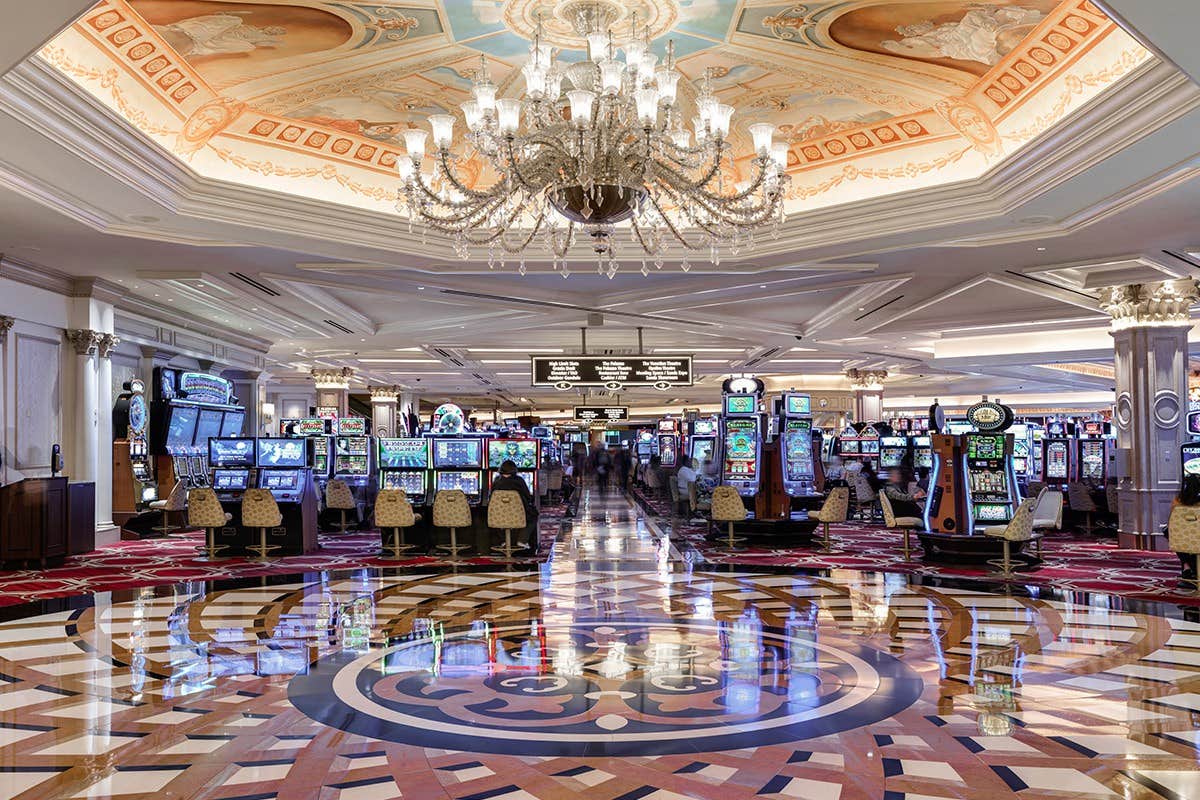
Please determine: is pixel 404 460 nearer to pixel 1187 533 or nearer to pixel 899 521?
pixel 899 521

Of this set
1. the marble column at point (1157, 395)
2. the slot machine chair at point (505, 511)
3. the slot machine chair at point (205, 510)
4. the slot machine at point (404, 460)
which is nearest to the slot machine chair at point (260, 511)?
the slot machine chair at point (205, 510)

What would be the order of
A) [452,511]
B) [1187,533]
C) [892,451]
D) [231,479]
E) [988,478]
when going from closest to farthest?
[1187,533], [988,478], [452,511], [231,479], [892,451]

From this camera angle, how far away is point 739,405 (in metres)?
11.8

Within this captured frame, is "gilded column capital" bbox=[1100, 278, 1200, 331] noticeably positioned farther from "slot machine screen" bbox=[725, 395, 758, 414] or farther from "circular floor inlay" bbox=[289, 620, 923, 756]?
"circular floor inlay" bbox=[289, 620, 923, 756]

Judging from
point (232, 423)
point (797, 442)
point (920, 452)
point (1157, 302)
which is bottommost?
point (920, 452)

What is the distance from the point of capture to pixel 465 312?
40.6 feet

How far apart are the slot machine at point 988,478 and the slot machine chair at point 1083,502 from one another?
393cm

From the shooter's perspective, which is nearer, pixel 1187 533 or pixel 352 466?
pixel 1187 533

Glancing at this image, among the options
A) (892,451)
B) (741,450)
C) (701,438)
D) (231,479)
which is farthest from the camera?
(701,438)

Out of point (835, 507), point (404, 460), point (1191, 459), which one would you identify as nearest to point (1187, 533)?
point (1191, 459)

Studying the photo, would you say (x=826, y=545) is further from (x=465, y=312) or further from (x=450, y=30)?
(x=450, y=30)

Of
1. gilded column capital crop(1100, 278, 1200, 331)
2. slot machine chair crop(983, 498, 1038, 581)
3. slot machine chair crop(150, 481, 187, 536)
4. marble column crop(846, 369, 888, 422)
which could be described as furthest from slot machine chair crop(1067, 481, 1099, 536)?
slot machine chair crop(150, 481, 187, 536)

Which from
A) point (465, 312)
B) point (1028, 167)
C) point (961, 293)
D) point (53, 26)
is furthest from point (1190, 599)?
point (465, 312)

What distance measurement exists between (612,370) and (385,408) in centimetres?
1226
